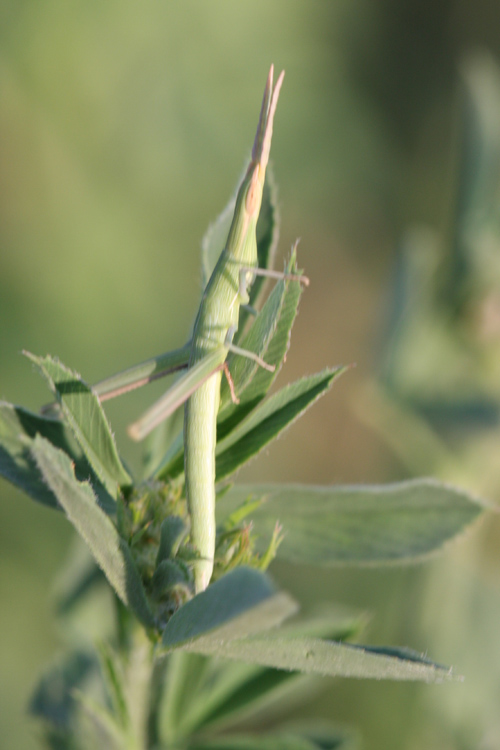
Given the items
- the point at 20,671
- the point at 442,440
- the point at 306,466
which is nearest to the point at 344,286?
the point at 306,466

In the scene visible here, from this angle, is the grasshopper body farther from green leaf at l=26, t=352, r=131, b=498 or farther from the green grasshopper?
green leaf at l=26, t=352, r=131, b=498

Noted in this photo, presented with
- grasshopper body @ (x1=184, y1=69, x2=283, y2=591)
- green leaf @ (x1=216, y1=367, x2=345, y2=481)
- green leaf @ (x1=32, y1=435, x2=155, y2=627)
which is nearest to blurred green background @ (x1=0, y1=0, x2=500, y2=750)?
grasshopper body @ (x1=184, y1=69, x2=283, y2=591)

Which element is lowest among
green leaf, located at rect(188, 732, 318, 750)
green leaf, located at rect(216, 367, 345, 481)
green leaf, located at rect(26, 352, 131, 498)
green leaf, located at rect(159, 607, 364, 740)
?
green leaf, located at rect(188, 732, 318, 750)

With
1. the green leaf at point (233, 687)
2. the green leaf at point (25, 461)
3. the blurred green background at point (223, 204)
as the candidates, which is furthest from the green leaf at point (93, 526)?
the blurred green background at point (223, 204)

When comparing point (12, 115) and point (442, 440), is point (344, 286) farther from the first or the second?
point (442, 440)

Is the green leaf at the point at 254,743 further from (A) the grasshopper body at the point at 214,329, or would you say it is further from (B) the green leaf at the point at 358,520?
(A) the grasshopper body at the point at 214,329

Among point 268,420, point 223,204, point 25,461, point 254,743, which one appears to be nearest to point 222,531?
point 268,420
